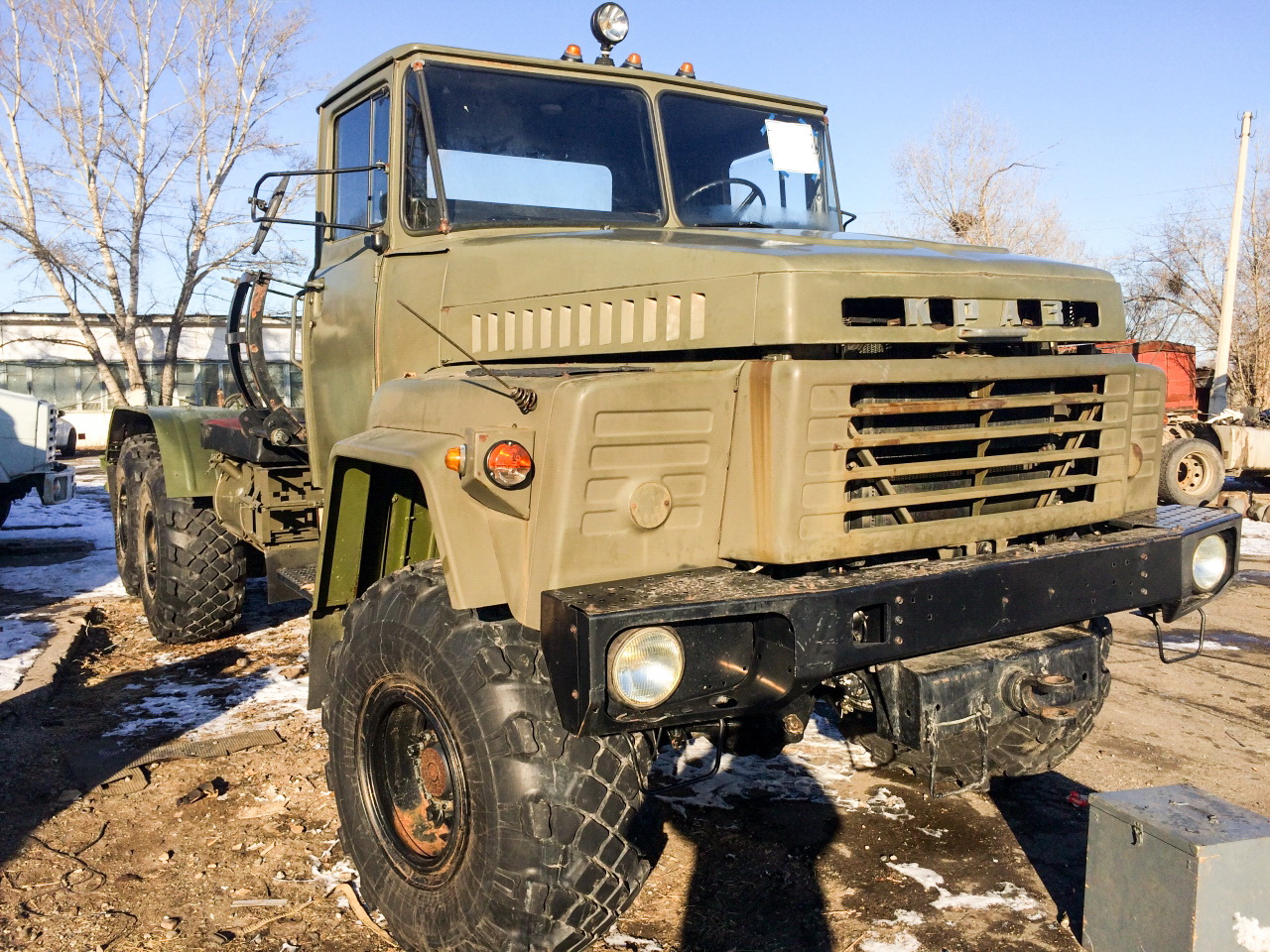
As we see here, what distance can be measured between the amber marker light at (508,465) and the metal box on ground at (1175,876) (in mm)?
1956

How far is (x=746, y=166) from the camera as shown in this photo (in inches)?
176

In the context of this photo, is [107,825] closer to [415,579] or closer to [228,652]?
[415,579]

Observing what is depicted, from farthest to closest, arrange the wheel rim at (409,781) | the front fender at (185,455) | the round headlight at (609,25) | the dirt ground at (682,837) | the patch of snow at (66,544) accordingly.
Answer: the patch of snow at (66,544) → the front fender at (185,455) → the round headlight at (609,25) → the dirt ground at (682,837) → the wheel rim at (409,781)

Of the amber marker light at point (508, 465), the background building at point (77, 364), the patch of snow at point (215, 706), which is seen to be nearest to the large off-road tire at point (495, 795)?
the amber marker light at point (508, 465)

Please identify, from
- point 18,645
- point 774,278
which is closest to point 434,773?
point 774,278

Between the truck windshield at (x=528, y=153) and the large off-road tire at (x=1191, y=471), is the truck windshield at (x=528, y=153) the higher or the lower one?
the higher one

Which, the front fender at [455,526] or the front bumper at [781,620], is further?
the front fender at [455,526]

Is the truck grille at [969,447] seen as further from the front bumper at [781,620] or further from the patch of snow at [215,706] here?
the patch of snow at [215,706]

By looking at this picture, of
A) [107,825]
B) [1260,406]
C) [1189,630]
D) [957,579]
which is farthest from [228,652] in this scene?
[1260,406]

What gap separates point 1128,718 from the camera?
5410mm

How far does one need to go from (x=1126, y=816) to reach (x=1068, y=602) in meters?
0.62

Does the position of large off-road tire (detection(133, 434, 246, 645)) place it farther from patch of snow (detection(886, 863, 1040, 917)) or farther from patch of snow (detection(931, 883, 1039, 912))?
patch of snow (detection(931, 883, 1039, 912))

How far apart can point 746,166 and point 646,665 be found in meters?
2.62

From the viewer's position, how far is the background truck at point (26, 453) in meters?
10.3
